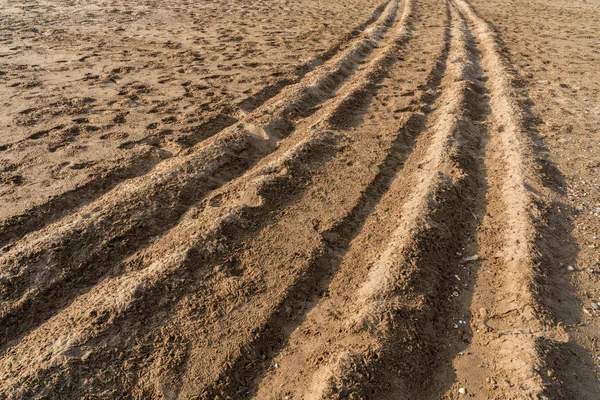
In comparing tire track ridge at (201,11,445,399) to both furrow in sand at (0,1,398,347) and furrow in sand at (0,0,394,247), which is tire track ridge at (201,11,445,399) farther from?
furrow in sand at (0,0,394,247)

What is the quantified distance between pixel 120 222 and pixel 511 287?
393 cm

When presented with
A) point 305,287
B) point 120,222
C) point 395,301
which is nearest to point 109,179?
point 120,222

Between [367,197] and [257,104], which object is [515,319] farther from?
[257,104]

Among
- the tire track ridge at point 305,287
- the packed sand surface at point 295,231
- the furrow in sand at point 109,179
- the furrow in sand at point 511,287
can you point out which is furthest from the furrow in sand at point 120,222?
the furrow in sand at point 511,287

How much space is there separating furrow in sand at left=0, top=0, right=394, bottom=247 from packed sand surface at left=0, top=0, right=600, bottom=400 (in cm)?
2

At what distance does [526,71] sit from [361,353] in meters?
8.35

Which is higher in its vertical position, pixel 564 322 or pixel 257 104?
pixel 257 104

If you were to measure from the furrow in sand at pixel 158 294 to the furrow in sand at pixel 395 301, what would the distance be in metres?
0.71

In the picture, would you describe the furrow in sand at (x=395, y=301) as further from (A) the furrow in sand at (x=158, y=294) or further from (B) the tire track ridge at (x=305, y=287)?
(A) the furrow in sand at (x=158, y=294)

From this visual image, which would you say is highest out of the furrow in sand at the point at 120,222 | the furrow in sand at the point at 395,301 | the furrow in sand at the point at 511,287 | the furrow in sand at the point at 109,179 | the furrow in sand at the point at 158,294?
the furrow in sand at the point at 109,179

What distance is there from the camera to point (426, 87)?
7.56 m

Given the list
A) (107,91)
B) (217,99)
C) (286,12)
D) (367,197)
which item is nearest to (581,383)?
(367,197)

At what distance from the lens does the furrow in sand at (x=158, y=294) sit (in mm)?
2760

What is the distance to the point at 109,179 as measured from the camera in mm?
4664
